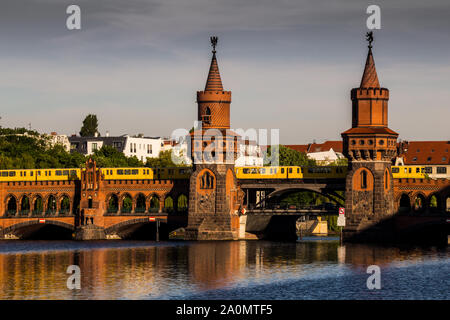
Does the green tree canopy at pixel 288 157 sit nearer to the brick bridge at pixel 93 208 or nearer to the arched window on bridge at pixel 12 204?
the brick bridge at pixel 93 208

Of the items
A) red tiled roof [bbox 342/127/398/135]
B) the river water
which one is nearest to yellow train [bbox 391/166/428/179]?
red tiled roof [bbox 342/127/398/135]

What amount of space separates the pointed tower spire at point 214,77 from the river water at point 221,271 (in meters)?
20.5

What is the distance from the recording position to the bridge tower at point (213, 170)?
129500 mm

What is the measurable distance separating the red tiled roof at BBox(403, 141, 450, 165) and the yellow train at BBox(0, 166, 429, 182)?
6315 centimetres

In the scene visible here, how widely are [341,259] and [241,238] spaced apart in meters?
30.0

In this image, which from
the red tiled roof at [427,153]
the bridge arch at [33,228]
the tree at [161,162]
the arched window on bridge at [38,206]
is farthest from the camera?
the tree at [161,162]

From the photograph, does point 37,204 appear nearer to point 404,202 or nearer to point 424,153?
point 404,202

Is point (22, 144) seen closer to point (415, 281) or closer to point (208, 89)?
point (208, 89)

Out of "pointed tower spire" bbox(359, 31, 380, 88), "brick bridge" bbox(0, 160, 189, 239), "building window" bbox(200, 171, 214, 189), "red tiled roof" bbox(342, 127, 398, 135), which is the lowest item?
"brick bridge" bbox(0, 160, 189, 239)

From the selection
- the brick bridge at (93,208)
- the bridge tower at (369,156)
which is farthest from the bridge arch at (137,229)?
the bridge tower at (369,156)

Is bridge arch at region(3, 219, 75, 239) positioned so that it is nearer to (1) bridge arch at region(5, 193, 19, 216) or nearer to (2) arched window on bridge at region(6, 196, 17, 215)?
(1) bridge arch at region(5, 193, 19, 216)

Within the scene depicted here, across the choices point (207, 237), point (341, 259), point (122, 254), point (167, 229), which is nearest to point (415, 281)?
point (341, 259)

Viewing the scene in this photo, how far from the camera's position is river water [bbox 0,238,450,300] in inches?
3110

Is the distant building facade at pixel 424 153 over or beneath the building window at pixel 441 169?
over
